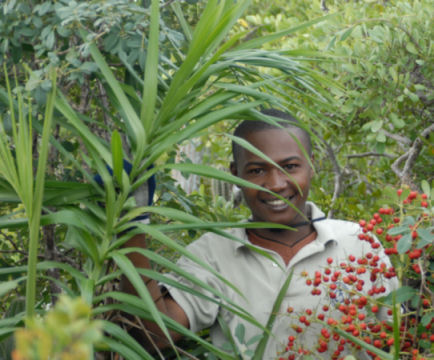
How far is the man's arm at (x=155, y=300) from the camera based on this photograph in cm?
177

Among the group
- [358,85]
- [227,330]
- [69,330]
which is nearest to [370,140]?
[358,85]

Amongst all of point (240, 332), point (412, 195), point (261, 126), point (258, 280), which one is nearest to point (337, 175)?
point (261, 126)

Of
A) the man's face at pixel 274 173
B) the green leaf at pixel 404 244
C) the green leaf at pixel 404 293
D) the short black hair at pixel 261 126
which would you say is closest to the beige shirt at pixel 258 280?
the man's face at pixel 274 173

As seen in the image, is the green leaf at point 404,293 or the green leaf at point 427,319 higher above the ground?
the green leaf at point 404,293

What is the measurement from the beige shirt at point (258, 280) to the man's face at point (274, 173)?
13 cm

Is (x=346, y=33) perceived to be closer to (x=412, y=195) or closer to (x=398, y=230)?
(x=412, y=195)

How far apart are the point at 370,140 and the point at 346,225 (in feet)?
1.54

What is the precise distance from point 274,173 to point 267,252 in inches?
11.3

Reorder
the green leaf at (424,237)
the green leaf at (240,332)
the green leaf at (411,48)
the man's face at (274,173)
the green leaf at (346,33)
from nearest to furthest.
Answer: the green leaf at (424,237)
the green leaf at (240,332)
the man's face at (274,173)
the green leaf at (346,33)
the green leaf at (411,48)

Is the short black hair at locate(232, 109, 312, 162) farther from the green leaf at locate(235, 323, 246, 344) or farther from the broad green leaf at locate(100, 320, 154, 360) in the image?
the broad green leaf at locate(100, 320, 154, 360)

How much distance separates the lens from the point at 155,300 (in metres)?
1.92

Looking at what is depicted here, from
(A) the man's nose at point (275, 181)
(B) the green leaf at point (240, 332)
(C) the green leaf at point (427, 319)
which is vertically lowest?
(C) the green leaf at point (427, 319)

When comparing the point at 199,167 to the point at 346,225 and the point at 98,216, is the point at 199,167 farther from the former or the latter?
the point at 346,225

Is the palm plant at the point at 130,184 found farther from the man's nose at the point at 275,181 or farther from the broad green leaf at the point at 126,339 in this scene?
the man's nose at the point at 275,181
